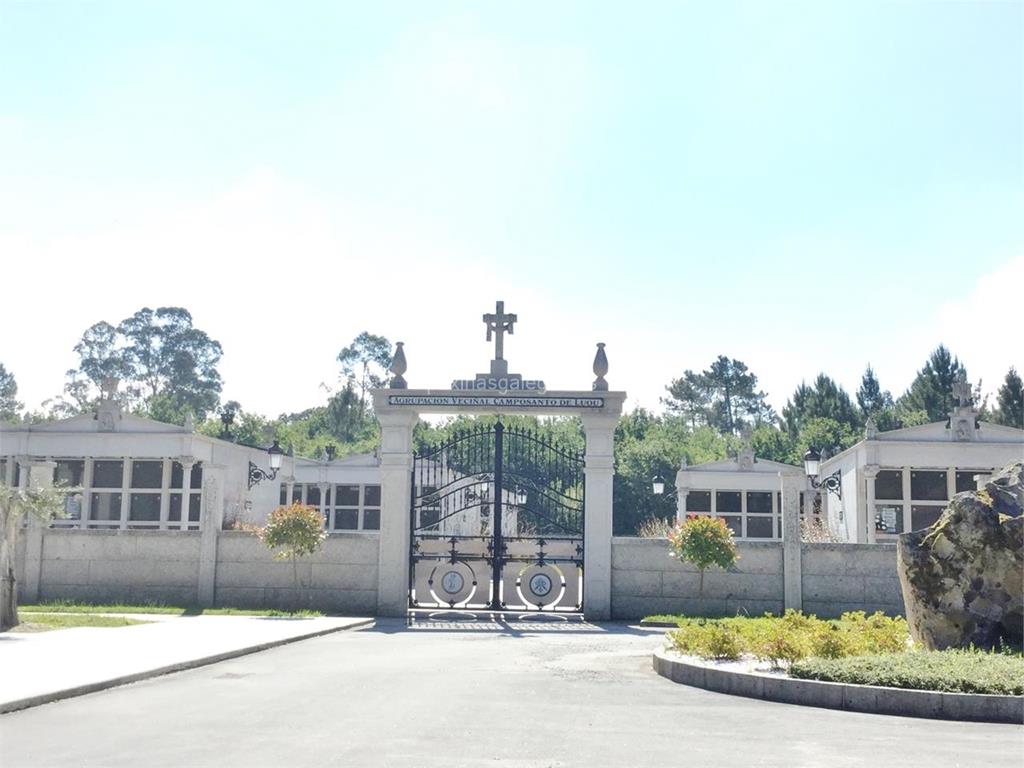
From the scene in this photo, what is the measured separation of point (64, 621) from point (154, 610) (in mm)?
3050

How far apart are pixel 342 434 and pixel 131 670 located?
83.1 m

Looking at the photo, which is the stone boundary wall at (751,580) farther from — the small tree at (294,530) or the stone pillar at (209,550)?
the stone pillar at (209,550)

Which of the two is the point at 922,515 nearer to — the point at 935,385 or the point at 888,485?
the point at 888,485

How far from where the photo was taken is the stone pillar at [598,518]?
21.5 metres

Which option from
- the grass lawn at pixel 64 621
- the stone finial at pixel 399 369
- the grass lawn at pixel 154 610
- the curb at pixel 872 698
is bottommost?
the grass lawn at pixel 154 610

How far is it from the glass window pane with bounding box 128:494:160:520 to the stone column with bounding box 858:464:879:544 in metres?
22.5

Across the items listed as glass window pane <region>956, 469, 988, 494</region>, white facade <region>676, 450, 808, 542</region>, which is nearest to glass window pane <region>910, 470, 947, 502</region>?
glass window pane <region>956, 469, 988, 494</region>

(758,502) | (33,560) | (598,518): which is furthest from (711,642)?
(758,502)

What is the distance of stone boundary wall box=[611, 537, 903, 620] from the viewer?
21.4 m

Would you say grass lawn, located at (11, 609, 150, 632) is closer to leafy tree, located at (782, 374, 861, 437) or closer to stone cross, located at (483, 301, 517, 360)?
stone cross, located at (483, 301, 517, 360)

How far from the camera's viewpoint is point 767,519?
138ft

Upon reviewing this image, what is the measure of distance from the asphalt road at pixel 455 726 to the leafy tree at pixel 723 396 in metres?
93.6

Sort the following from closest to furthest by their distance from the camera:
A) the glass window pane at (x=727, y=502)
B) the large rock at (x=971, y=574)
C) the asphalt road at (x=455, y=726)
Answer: the asphalt road at (x=455, y=726) → the large rock at (x=971, y=574) → the glass window pane at (x=727, y=502)

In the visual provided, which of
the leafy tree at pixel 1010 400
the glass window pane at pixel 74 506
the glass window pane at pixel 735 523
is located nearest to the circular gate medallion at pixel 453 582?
the glass window pane at pixel 74 506
